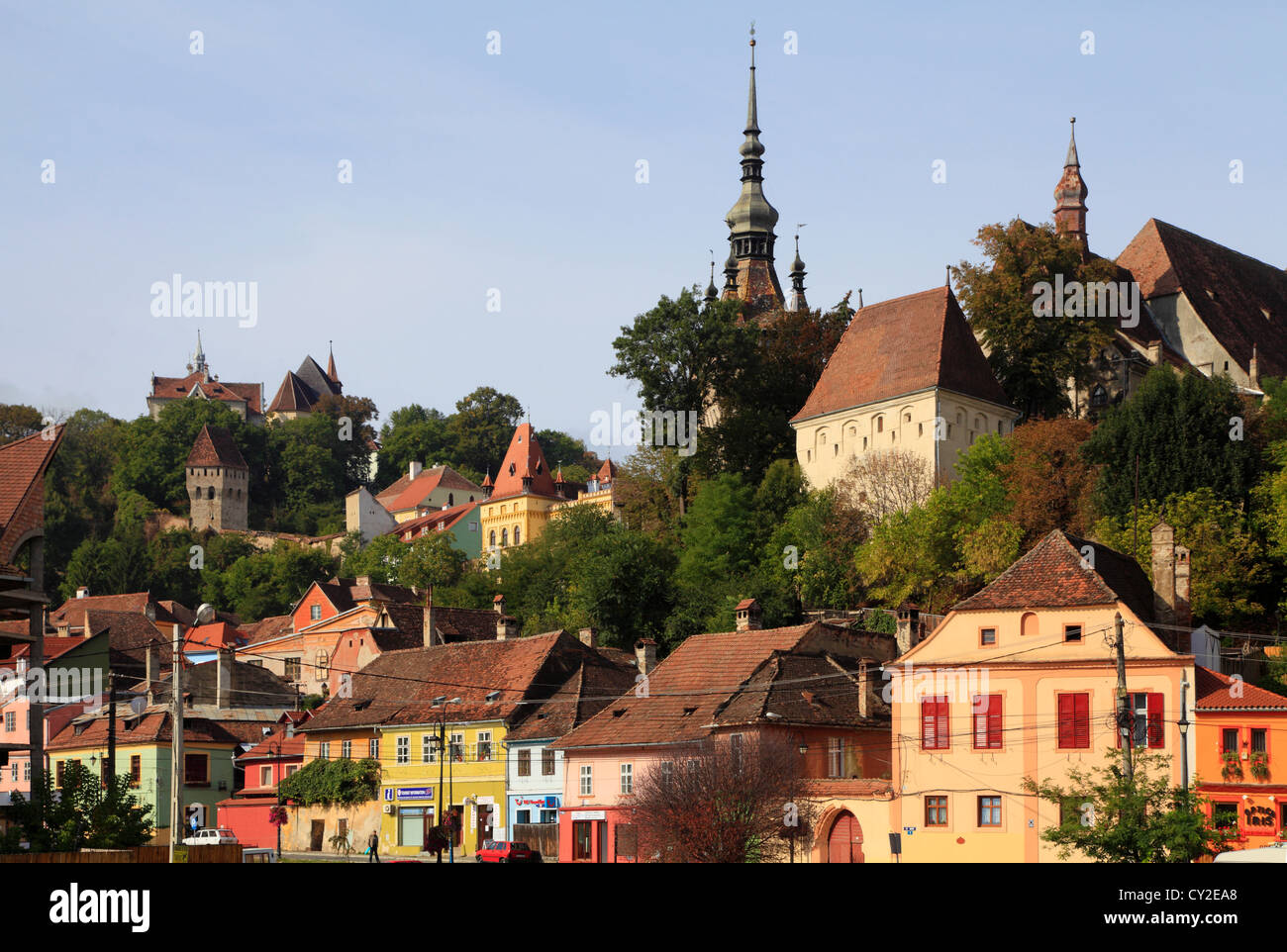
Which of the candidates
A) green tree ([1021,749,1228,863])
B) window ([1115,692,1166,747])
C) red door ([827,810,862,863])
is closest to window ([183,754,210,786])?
red door ([827,810,862,863])

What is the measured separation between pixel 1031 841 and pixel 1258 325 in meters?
59.1

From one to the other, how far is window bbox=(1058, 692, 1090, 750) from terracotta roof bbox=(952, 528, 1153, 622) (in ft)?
9.79

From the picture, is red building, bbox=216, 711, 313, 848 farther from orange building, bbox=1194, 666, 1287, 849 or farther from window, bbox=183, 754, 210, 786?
orange building, bbox=1194, 666, 1287, 849

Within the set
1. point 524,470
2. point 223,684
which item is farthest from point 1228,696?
point 524,470

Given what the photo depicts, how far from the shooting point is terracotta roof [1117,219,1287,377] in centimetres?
9356

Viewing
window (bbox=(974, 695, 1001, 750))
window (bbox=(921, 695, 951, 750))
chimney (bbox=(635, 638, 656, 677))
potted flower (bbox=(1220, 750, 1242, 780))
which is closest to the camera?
potted flower (bbox=(1220, 750, 1242, 780))

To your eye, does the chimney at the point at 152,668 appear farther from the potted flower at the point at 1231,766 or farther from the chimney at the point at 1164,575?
the potted flower at the point at 1231,766

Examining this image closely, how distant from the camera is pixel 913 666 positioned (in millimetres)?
51719

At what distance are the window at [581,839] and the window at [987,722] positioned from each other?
13.6 meters

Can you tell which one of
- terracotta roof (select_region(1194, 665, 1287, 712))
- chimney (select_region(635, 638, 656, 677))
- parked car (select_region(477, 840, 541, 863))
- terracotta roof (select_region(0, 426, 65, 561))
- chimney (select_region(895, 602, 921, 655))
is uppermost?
terracotta roof (select_region(0, 426, 65, 561))

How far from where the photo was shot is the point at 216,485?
178500mm

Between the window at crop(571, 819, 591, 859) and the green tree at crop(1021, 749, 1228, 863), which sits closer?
the green tree at crop(1021, 749, 1228, 863)
